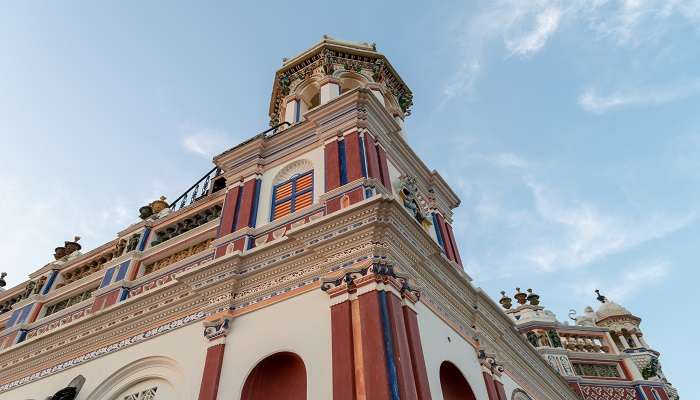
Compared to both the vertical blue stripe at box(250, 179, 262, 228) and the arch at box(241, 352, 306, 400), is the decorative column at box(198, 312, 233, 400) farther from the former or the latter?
the vertical blue stripe at box(250, 179, 262, 228)

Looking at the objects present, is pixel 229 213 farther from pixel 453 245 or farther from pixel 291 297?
pixel 453 245

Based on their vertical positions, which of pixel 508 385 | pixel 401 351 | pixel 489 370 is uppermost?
pixel 508 385

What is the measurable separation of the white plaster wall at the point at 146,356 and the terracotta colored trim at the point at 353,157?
4.74m

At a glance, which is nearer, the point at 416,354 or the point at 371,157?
the point at 416,354

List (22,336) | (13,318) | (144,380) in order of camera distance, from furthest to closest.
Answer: (13,318) → (22,336) → (144,380)

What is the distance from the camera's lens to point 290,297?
10539mm

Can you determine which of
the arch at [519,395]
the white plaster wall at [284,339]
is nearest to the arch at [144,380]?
the white plaster wall at [284,339]

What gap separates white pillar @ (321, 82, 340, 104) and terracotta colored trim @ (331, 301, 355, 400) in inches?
360

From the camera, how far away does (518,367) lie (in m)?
14.7

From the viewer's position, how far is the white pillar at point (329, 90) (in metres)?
17.1

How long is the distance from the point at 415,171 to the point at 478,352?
5.56 metres

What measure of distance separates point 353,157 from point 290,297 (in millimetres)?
3839

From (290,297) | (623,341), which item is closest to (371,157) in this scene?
(290,297)

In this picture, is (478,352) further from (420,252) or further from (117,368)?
(117,368)
